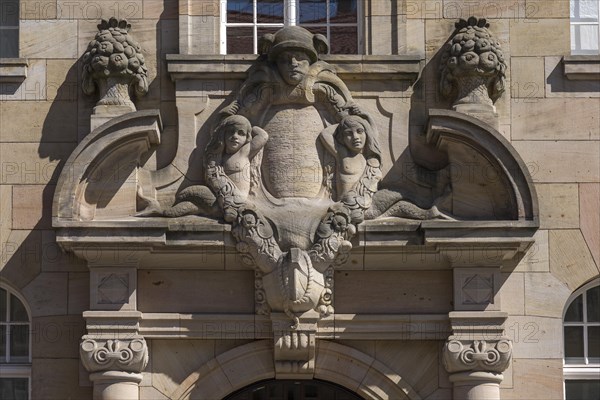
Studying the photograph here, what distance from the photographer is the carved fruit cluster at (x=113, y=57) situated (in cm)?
1677

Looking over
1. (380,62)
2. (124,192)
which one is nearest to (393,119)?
(380,62)

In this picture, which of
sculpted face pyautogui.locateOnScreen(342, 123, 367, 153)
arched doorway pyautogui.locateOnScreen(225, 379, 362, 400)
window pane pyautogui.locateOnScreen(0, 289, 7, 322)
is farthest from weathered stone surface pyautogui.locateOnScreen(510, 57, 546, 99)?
window pane pyautogui.locateOnScreen(0, 289, 7, 322)

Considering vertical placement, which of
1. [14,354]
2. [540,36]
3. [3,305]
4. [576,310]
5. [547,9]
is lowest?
[14,354]

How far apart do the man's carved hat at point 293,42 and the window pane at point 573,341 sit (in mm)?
3699

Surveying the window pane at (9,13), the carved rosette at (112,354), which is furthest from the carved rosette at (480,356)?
the window pane at (9,13)

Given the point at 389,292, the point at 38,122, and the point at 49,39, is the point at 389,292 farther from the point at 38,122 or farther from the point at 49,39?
the point at 49,39

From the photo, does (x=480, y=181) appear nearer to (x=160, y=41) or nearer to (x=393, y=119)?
(x=393, y=119)

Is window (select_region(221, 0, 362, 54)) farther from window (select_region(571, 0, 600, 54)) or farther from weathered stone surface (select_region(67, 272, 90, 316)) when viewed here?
weathered stone surface (select_region(67, 272, 90, 316))

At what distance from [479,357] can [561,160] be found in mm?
2197

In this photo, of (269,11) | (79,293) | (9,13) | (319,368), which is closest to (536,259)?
(319,368)

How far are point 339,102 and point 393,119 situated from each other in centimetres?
59

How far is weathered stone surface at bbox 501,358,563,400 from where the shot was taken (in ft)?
54.4

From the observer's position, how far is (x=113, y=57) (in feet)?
55.1

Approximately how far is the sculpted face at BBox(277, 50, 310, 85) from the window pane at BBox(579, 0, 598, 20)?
3.05m
